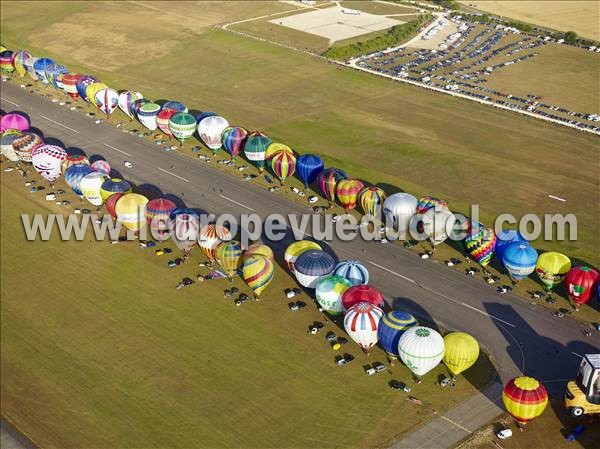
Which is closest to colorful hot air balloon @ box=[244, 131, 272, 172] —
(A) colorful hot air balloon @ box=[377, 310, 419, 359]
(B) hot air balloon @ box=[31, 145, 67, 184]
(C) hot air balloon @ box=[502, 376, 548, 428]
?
(B) hot air balloon @ box=[31, 145, 67, 184]

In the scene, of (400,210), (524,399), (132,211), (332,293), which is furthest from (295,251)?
(524,399)

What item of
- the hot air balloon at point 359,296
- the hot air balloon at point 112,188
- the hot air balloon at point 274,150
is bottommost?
the hot air balloon at point 112,188

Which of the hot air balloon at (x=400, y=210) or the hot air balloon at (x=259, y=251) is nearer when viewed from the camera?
the hot air balloon at (x=259, y=251)

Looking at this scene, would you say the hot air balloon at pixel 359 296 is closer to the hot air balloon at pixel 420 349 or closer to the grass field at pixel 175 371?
the grass field at pixel 175 371

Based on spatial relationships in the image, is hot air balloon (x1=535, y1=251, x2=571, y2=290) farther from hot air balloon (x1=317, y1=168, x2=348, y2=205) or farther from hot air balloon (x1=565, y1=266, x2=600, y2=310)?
hot air balloon (x1=317, y1=168, x2=348, y2=205)

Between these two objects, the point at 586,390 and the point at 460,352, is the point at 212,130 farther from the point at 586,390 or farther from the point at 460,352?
the point at 586,390

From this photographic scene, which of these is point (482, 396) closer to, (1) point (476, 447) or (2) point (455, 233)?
(1) point (476, 447)

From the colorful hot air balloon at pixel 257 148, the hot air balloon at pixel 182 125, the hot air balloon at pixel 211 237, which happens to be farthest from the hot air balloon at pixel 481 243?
the hot air balloon at pixel 182 125

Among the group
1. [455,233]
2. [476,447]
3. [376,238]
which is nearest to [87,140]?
[376,238]
